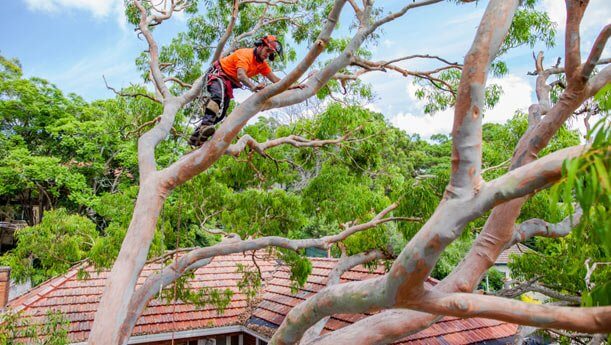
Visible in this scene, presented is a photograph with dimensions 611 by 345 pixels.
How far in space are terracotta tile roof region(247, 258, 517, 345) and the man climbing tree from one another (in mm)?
4075

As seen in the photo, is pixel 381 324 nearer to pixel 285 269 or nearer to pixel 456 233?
pixel 456 233

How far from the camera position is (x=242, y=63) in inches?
171

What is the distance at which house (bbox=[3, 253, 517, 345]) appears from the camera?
7383 millimetres

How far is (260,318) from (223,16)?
5.71 metres

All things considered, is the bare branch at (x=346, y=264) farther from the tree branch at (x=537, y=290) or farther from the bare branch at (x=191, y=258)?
the tree branch at (x=537, y=290)

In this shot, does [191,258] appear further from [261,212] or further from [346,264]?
[346,264]

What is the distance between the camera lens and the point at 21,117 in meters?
19.6

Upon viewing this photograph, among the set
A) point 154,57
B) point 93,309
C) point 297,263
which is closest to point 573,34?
point 154,57

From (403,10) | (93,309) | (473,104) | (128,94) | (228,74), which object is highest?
(403,10)

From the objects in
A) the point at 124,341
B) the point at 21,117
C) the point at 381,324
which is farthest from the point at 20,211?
the point at 381,324

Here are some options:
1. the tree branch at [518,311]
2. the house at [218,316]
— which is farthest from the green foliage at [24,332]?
the tree branch at [518,311]

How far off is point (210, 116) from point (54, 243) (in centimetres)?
415

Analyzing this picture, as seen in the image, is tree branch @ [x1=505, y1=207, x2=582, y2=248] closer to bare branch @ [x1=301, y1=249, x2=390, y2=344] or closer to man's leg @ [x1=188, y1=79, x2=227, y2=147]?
man's leg @ [x1=188, y1=79, x2=227, y2=147]

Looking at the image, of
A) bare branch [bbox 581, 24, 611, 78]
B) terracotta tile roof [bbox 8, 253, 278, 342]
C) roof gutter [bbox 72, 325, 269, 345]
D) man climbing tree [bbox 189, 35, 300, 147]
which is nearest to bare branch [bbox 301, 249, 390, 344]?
roof gutter [bbox 72, 325, 269, 345]
